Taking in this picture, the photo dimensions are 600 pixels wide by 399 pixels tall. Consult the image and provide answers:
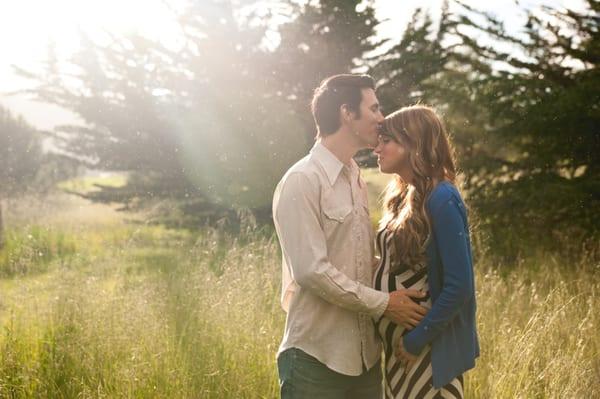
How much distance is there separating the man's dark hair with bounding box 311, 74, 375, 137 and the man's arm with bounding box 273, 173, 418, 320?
323 millimetres

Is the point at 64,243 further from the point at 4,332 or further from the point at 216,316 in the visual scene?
the point at 216,316

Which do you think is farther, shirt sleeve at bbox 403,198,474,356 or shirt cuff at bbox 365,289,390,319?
shirt cuff at bbox 365,289,390,319

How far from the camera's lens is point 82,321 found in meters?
4.28

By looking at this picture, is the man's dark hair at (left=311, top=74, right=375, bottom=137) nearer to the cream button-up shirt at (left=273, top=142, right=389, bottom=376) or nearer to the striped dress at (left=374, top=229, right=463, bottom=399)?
the cream button-up shirt at (left=273, top=142, right=389, bottom=376)

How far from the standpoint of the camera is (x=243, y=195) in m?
9.20

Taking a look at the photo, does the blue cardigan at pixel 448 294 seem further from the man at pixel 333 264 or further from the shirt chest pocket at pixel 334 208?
the shirt chest pocket at pixel 334 208

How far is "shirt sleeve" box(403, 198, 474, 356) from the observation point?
208 cm

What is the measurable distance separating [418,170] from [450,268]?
1.39 ft

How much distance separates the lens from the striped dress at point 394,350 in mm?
2225

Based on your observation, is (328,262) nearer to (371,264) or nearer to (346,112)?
(371,264)

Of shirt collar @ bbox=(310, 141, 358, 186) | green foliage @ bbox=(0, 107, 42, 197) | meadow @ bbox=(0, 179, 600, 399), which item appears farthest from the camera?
green foliage @ bbox=(0, 107, 42, 197)

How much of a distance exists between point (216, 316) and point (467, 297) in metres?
2.42

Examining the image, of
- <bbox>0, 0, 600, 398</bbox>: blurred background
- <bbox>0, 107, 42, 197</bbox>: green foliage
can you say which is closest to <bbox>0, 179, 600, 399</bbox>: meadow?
<bbox>0, 0, 600, 398</bbox>: blurred background

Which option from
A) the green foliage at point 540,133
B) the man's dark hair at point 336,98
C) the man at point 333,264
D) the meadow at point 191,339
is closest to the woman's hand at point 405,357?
the man at point 333,264
